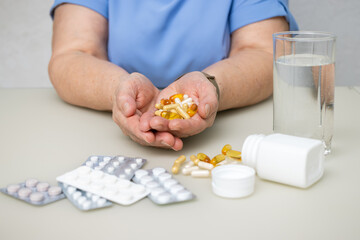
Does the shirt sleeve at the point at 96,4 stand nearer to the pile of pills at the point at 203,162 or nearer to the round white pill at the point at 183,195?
the pile of pills at the point at 203,162

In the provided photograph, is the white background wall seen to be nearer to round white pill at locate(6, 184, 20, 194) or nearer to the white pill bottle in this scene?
the white pill bottle

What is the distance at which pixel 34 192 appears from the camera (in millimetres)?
630

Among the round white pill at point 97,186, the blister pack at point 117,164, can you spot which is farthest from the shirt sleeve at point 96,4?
the round white pill at point 97,186

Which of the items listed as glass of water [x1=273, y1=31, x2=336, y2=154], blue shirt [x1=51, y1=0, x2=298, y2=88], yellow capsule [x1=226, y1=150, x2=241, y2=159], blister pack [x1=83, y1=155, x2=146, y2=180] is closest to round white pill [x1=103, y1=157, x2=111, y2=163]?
blister pack [x1=83, y1=155, x2=146, y2=180]

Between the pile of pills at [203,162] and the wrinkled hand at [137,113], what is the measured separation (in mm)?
41

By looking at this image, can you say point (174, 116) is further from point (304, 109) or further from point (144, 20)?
point (144, 20)

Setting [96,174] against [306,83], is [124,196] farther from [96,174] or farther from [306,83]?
[306,83]

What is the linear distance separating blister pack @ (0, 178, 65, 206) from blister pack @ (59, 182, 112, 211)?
0.01 metres

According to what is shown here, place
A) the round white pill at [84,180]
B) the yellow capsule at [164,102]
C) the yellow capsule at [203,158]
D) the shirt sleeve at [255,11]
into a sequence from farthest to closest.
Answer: the shirt sleeve at [255,11] < the yellow capsule at [164,102] < the yellow capsule at [203,158] < the round white pill at [84,180]

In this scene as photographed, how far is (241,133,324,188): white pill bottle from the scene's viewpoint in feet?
1.96

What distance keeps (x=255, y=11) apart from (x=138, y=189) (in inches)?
27.3

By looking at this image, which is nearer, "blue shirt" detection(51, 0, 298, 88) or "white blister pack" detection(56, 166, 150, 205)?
"white blister pack" detection(56, 166, 150, 205)

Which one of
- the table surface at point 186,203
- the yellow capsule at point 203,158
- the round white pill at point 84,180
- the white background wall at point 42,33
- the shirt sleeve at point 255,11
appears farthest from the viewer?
the white background wall at point 42,33

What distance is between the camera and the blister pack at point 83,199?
0.59 m
